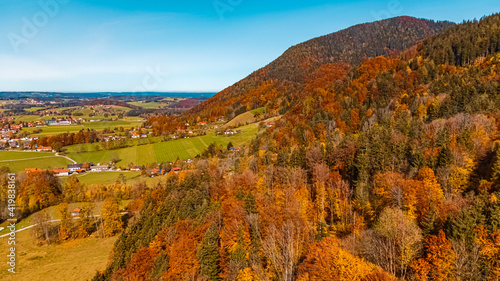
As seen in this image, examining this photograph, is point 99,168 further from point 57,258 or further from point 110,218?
point 57,258

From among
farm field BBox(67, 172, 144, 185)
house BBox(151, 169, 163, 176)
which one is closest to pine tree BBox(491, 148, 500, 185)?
farm field BBox(67, 172, 144, 185)

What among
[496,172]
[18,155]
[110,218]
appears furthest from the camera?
[18,155]

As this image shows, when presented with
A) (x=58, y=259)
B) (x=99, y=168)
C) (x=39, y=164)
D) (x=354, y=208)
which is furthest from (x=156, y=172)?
(x=354, y=208)

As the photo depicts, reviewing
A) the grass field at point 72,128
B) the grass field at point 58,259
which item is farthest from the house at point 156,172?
the grass field at point 72,128

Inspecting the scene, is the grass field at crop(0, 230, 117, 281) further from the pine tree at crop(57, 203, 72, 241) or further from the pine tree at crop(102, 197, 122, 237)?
the pine tree at crop(102, 197, 122, 237)

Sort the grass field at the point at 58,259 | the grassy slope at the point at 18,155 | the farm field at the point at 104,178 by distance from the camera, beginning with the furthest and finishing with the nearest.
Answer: the grassy slope at the point at 18,155 → the farm field at the point at 104,178 → the grass field at the point at 58,259

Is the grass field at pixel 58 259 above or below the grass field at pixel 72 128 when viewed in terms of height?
below

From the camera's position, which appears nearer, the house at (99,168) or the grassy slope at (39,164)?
the grassy slope at (39,164)

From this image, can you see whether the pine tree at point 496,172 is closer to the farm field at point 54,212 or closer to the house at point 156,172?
the farm field at point 54,212
